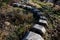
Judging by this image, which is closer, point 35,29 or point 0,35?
point 0,35

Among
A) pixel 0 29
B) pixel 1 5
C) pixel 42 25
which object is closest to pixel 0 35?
pixel 0 29

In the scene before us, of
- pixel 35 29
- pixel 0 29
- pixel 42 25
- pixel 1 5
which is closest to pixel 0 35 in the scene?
pixel 0 29

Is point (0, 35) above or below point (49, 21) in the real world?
above

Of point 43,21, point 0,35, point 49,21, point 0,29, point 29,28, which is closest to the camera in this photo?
point 0,35

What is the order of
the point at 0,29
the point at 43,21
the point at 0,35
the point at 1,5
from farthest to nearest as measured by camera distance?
the point at 1,5 < the point at 43,21 < the point at 0,29 < the point at 0,35

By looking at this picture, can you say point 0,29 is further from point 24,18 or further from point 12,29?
point 24,18

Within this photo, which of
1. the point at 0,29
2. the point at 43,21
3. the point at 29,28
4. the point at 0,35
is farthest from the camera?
the point at 43,21

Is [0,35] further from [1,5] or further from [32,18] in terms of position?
[1,5]

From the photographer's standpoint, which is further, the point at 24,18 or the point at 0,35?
the point at 24,18

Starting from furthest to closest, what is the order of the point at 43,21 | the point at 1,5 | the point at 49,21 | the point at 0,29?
1. the point at 1,5
2. the point at 49,21
3. the point at 43,21
4. the point at 0,29
